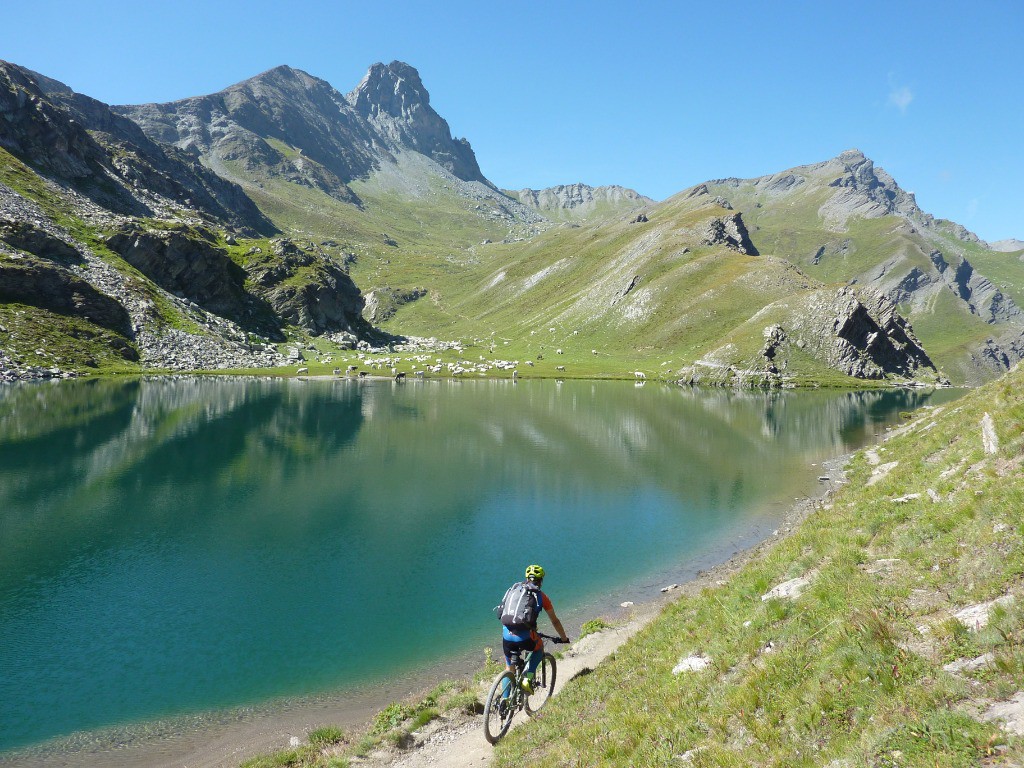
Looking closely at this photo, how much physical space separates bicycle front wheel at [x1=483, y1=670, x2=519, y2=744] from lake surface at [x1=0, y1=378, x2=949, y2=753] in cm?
860

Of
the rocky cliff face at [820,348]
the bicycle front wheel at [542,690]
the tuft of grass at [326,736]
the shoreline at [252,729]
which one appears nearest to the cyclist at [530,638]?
the bicycle front wheel at [542,690]

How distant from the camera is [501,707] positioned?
578 inches

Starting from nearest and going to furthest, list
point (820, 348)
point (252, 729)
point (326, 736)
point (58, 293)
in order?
1. point (326, 736)
2. point (252, 729)
3. point (58, 293)
4. point (820, 348)

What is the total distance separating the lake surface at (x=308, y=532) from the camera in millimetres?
22344

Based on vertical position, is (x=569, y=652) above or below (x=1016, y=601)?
below

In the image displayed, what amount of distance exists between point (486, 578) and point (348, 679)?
1135cm

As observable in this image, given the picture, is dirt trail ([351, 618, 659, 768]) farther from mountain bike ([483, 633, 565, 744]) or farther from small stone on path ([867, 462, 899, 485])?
small stone on path ([867, 462, 899, 485])

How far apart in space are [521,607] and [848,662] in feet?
23.8

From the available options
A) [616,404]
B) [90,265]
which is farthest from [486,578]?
[90,265]

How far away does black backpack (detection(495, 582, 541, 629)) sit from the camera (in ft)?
46.0

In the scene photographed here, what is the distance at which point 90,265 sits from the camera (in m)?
154

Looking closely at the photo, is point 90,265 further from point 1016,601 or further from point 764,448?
point 1016,601

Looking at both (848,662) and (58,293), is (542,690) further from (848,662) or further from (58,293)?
(58,293)

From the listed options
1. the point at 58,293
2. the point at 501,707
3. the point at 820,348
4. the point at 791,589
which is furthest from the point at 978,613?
the point at 820,348
